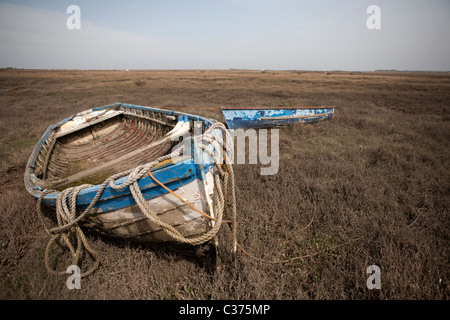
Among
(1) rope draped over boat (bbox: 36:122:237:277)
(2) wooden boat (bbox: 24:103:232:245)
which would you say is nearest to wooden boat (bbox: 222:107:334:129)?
(2) wooden boat (bbox: 24:103:232:245)

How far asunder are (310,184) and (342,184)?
25.0 inches

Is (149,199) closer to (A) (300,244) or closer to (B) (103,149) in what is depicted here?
(A) (300,244)

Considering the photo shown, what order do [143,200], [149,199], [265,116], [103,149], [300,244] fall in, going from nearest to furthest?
[143,200] → [149,199] → [300,244] → [103,149] → [265,116]

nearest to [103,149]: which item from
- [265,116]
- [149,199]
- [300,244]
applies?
[149,199]

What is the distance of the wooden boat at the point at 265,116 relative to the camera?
298 inches

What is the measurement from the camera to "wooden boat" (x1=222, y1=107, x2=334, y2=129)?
24.9 ft

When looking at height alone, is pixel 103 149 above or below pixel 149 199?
above

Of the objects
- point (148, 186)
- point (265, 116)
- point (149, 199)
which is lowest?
point (149, 199)

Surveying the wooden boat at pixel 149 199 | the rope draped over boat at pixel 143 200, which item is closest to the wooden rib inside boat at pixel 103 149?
the wooden boat at pixel 149 199

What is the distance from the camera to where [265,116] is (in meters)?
7.90

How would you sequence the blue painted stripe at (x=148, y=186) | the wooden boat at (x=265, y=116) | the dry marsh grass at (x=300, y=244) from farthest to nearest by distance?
the wooden boat at (x=265, y=116) < the dry marsh grass at (x=300, y=244) < the blue painted stripe at (x=148, y=186)

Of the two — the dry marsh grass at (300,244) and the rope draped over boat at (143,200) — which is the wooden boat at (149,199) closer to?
the rope draped over boat at (143,200)

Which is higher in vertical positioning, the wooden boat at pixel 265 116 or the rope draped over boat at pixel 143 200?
the wooden boat at pixel 265 116
